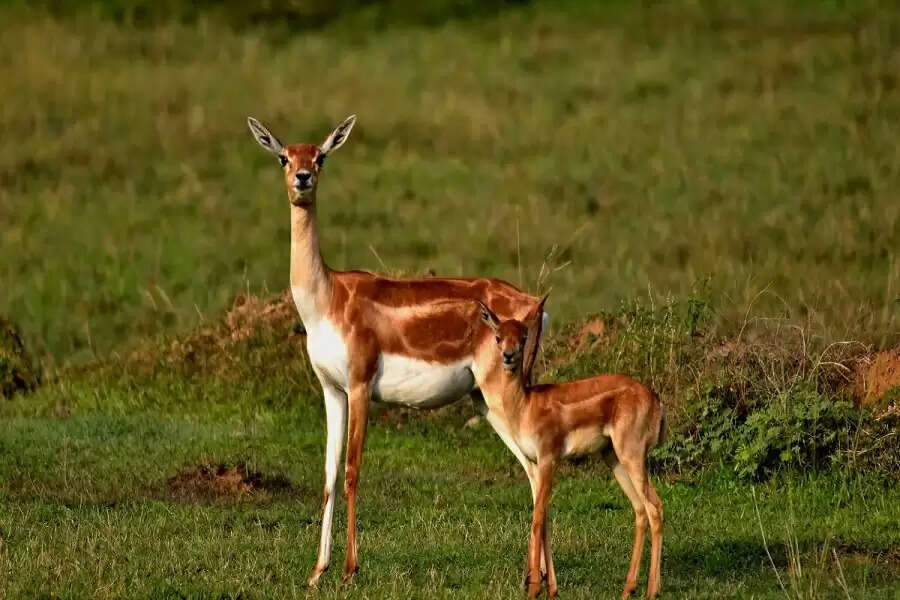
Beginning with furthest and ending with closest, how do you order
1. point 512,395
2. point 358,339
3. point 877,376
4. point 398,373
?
point 877,376, point 398,373, point 358,339, point 512,395

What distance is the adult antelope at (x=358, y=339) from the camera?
469 inches

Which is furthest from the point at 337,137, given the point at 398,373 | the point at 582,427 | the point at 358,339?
the point at 582,427

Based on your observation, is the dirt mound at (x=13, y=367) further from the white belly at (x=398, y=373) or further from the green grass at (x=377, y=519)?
the white belly at (x=398, y=373)

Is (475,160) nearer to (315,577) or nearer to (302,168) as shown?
(302,168)

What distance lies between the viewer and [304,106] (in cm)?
3356

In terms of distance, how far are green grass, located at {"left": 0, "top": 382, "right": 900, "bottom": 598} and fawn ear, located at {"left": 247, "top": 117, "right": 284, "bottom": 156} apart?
2.75 m

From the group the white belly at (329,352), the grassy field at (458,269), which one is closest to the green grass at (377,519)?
the grassy field at (458,269)

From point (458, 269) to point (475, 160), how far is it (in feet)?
24.9

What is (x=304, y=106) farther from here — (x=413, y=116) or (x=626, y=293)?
(x=626, y=293)

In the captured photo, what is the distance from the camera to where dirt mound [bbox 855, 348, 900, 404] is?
15953mm

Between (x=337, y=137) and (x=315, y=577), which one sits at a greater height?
(x=337, y=137)

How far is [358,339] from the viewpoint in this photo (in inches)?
470

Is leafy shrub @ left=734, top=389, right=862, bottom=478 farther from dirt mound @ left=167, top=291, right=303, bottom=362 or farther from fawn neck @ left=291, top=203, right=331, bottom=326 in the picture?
dirt mound @ left=167, top=291, right=303, bottom=362

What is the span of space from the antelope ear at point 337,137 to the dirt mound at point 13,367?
29.8 ft
